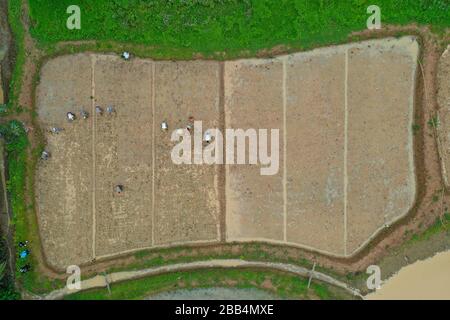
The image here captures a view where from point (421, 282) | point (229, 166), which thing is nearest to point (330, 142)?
point (229, 166)

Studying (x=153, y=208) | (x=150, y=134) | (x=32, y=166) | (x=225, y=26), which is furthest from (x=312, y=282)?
(x=32, y=166)

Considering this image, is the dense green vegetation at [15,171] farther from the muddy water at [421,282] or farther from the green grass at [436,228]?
the green grass at [436,228]

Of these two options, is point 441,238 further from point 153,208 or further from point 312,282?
point 153,208

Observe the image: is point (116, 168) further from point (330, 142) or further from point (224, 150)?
point (330, 142)

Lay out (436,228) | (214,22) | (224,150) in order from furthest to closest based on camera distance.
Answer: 1. (224,150)
2. (214,22)
3. (436,228)

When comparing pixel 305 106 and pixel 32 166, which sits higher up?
pixel 305 106
